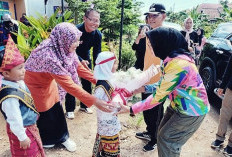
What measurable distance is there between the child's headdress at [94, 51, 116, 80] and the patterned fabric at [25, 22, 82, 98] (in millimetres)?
415

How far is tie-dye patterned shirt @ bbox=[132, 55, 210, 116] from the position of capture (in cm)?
178

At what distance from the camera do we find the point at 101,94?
2186mm

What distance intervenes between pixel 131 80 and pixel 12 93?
1.12 metres

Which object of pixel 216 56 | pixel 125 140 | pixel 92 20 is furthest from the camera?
pixel 216 56

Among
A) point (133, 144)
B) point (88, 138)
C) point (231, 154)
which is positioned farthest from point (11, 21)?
point (231, 154)

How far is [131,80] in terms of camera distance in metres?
2.24

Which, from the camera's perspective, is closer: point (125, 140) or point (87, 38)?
point (125, 140)

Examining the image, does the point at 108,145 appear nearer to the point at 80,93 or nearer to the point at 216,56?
the point at 80,93

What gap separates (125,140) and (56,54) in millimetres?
1702

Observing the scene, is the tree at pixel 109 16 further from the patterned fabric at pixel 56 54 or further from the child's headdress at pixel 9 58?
the child's headdress at pixel 9 58

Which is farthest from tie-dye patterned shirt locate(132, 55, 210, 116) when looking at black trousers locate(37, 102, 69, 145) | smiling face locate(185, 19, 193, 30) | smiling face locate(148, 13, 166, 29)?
smiling face locate(185, 19, 193, 30)

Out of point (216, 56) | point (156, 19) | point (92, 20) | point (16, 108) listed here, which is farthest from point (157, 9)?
point (216, 56)

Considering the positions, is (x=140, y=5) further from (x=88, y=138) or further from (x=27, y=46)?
(x=88, y=138)

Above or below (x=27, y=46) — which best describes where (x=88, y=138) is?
below
